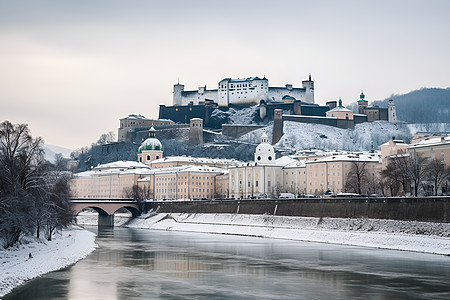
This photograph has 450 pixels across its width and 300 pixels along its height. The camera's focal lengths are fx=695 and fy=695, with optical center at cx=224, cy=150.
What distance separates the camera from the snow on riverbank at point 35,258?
25.9 metres

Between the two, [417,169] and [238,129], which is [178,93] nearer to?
[238,129]

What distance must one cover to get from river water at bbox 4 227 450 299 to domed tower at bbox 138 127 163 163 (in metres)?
83.7

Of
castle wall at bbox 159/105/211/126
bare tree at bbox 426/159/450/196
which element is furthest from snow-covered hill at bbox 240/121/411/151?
bare tree at bbox 426/159/450/196

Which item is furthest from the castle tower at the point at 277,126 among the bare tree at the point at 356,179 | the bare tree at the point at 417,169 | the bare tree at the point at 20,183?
the bare tree at the point at 20,183

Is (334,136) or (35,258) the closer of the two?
(35,258)

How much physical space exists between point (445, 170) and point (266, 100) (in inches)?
3555

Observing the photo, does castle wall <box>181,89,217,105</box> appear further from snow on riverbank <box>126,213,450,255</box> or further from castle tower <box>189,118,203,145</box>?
snow on riverbank <box>126,213,450,255</box>

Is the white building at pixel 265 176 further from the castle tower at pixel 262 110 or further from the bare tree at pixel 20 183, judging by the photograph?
the bare tree at pixel 20 183

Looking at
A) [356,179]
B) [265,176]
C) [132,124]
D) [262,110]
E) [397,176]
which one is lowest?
[397,176]

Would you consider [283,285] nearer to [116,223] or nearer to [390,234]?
[390,234]

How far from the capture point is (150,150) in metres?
125

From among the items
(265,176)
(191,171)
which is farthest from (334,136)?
(265,176)

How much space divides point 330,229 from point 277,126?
79.0 metres

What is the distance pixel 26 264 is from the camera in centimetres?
2967
